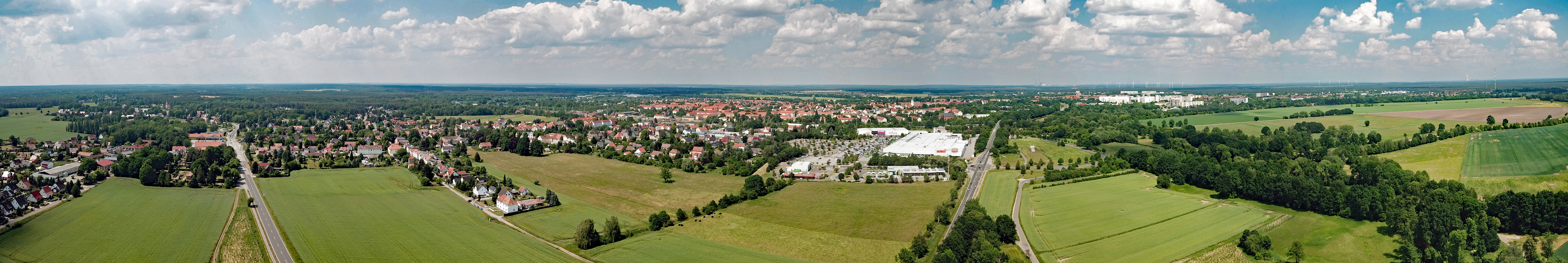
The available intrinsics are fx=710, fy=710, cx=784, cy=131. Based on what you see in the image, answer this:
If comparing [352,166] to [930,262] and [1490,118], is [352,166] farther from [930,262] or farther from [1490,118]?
[1490,118]

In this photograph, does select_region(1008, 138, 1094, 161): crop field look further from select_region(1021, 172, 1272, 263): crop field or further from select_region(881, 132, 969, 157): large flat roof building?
select_region(1021, 172, 1272, 263): crop field

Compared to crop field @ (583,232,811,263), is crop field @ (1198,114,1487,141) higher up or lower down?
higher up

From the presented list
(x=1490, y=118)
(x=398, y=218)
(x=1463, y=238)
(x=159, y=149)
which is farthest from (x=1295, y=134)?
(x=159, y=149)

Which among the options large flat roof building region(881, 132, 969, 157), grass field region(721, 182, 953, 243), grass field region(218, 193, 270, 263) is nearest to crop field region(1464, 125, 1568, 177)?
grass field region(721, 182, 953, 243)

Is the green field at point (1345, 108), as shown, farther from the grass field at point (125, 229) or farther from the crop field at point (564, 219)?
the grass field at point (125, 229)

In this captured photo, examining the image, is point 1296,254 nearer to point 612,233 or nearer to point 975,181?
point 975,181

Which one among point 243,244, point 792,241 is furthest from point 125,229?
point 792,241
